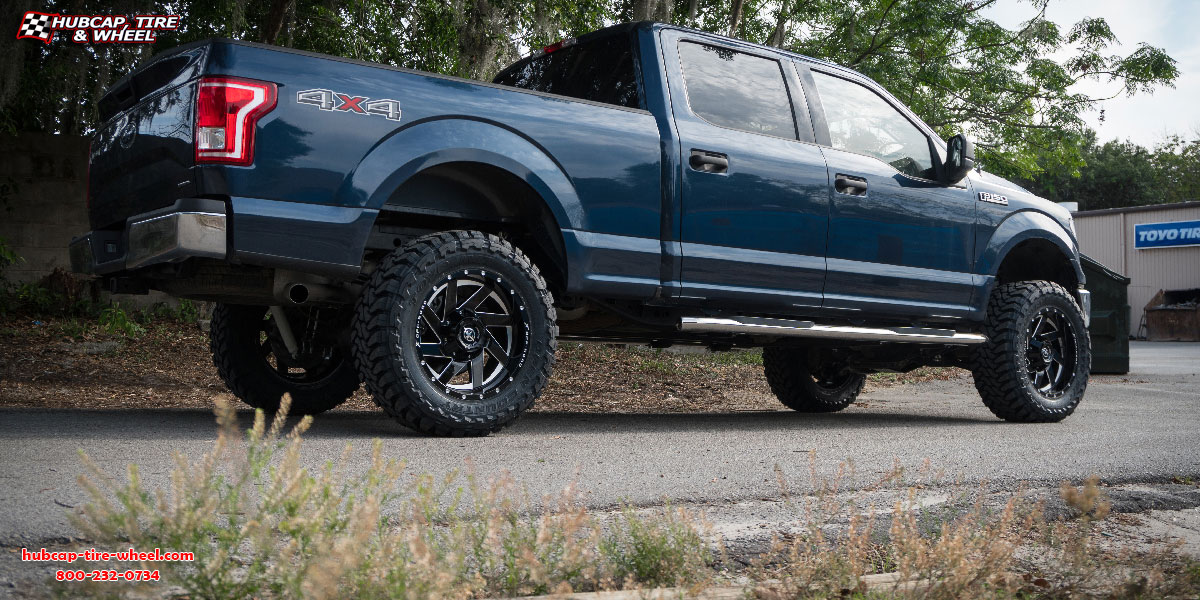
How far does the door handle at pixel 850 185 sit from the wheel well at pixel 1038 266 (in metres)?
1.67

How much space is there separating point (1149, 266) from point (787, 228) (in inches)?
1301

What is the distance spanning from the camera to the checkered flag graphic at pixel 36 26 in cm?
962

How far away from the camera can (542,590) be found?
209 cm

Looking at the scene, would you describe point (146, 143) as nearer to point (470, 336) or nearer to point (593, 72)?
point (470, 336)

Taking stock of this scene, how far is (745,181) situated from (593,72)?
1.08m

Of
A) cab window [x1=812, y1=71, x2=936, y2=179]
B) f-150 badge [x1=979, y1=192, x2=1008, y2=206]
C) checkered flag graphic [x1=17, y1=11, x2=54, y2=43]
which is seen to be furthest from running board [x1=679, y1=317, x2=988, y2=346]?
checkered flag graphic [x1=17, y1=11, x2=54, y2=43]

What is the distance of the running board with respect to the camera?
4.92 metres

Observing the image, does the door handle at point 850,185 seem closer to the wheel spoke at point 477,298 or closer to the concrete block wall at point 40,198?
the wheel spoke at point 477,298

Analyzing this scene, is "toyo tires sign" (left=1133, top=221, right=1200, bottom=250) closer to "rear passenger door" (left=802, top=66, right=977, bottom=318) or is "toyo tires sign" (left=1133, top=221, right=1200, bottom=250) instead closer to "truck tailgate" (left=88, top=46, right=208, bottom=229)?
"rear passenger door" (left=802, top=66, right=977, bottom=318)

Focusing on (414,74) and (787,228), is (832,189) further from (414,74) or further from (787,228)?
(414,74)

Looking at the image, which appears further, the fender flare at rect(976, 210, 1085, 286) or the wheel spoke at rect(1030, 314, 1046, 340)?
the wheel spoke at rect(1030, 314, 1046, 340)

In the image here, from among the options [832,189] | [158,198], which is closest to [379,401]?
[158,198]

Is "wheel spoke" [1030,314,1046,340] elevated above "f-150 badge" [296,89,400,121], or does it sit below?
below

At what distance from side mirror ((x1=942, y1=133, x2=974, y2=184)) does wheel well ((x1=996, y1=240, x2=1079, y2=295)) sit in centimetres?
102
